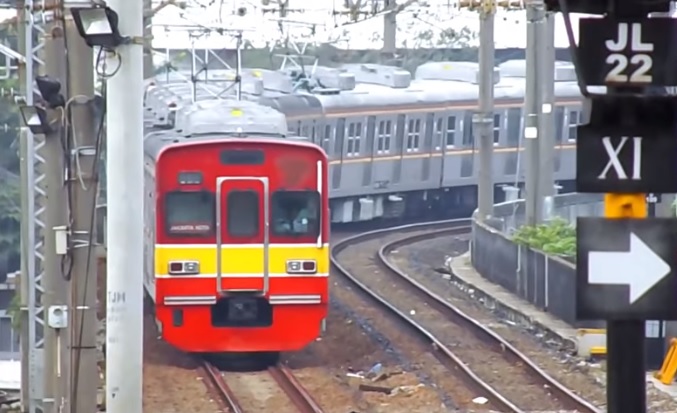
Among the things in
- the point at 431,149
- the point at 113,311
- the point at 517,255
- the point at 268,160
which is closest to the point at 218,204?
the point at 268,160

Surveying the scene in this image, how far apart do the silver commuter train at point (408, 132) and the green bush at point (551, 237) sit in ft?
17.7

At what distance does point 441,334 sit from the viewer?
1938cm

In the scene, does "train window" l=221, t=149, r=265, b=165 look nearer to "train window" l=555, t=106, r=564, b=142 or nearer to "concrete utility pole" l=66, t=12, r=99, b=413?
"concrete utility pole" l=66, t=12, r=99, b=413

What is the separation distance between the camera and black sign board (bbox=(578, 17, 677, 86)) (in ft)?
16.9

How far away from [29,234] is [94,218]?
5.18m

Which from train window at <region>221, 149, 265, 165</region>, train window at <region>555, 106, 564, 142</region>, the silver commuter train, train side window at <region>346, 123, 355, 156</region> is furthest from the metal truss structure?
train window at <region>555, 106, 564, 142</region>

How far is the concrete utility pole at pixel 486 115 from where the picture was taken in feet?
80.3

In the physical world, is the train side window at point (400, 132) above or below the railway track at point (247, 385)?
above

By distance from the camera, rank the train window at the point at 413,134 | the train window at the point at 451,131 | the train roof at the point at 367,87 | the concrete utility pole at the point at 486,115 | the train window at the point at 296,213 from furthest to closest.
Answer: the train window at the point at 451,131, the train window at the point at 413,134, the train roof at the point at 367,87, the concrete utility pole at the point at 486,115, the train window at the point at 296,213

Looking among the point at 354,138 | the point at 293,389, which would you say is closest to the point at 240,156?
the point at 293,389

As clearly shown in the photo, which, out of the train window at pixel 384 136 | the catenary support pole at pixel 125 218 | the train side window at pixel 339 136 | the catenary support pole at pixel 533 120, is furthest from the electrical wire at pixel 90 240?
the train window at pixel 384 136

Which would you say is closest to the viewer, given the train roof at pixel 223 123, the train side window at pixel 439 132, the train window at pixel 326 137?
the train roof at pixel 223 123

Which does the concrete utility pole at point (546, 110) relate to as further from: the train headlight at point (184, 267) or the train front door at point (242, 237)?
the train headlight at point (184, 267)

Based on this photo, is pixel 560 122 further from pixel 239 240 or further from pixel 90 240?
pixel 90 240
